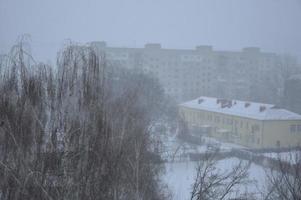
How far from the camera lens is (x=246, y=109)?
452 inches

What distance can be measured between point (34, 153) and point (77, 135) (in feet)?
1.03

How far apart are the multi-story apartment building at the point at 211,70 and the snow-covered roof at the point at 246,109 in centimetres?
433

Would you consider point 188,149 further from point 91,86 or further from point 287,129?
point 91,86

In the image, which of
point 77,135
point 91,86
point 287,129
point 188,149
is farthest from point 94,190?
point 287,129

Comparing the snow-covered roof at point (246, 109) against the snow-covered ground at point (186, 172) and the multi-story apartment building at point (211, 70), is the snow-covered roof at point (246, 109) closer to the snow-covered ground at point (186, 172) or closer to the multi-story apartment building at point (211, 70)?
the snow-covered ground at point (186, 172)

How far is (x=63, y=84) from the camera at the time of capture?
2793mm

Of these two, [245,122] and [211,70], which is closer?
[245,122]

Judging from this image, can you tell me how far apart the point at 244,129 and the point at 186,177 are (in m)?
4.79

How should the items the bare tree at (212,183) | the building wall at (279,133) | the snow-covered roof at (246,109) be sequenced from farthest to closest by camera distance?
the snow-covered roof at (246,109)
the building wall at (279,133)
the bare tree at (212,183)

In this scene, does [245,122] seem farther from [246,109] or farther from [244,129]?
[246,109]

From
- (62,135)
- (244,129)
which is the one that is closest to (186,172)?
(244,129)

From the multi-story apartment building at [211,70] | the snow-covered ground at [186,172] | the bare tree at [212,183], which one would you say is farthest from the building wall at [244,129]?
the multi-story apartment building at [211,70]

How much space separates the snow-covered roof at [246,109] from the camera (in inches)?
395

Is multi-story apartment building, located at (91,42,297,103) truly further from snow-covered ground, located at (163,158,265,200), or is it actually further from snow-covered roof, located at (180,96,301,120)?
snow-covered ground, located at (163,158,265,200)
